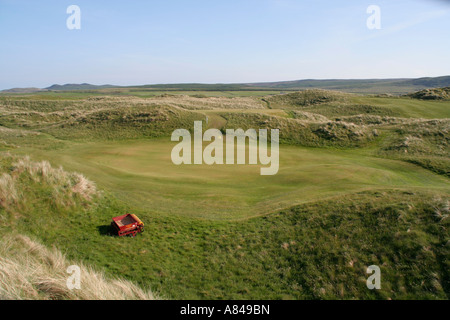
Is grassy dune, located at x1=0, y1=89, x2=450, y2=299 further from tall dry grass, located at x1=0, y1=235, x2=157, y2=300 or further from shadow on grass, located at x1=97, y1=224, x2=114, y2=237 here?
tall dry grass, located at x1=0, y1=235, x2=157, y2=300

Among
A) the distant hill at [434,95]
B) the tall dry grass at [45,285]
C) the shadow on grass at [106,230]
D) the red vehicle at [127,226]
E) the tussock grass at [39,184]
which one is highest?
the distant hill at [434,95]

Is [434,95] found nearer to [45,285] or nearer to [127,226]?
[127,226]

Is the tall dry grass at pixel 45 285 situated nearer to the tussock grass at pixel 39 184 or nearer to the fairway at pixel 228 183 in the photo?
the tussock grass at pixel 39 184

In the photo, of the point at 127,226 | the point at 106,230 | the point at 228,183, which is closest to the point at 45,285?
the point at 127,226

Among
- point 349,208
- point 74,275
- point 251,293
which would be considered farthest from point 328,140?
point 74,275

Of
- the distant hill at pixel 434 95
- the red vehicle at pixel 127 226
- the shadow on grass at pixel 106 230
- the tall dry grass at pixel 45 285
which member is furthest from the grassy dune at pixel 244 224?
the distant hill at pixel 434 95

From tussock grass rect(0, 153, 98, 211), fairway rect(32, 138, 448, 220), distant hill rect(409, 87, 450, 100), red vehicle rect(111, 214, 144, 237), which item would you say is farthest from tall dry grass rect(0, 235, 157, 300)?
distant hill rect(409, 87, 450, 100)

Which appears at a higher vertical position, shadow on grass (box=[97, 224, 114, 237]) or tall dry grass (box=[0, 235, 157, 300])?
tall dry grass (box=[0, 235, 157, 300])
